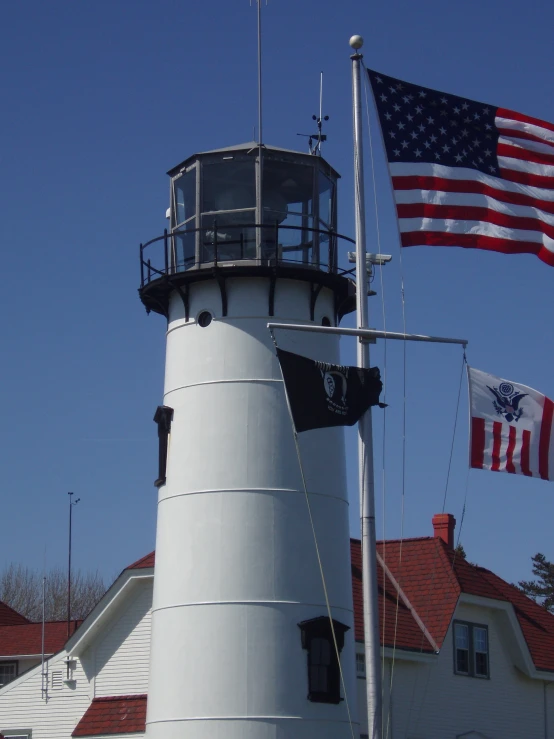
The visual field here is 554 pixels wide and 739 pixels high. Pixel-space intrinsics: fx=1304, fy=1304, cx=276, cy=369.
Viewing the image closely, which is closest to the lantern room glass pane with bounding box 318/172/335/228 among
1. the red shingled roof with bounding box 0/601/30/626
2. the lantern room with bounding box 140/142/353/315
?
the lantern room with bounding box 140/142/353/315

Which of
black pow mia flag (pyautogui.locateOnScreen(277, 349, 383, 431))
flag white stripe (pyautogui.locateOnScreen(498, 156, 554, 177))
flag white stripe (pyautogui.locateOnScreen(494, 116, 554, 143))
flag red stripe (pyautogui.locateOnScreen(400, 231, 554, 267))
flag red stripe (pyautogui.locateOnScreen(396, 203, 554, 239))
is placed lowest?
black pow mia flag (pyautogui.locateOnScreen(277, 349, 383, 431))

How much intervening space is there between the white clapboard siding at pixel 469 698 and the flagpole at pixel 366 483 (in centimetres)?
1059

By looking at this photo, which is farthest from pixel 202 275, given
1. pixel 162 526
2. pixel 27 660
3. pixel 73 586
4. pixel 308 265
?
pixel 73 586

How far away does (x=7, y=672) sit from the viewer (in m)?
35.6

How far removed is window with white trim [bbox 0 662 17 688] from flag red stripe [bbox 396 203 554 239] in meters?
23.3

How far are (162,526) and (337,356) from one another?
413cm

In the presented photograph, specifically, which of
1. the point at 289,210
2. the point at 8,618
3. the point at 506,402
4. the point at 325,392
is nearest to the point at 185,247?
the point at 289,210

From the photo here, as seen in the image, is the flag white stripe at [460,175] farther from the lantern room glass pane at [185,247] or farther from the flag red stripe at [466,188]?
the lantern room glass pane at [185,247]

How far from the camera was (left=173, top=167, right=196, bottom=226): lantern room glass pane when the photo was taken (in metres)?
21.9

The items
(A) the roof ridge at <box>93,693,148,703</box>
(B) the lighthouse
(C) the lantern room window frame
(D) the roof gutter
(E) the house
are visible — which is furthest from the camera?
(D) the roof gutter

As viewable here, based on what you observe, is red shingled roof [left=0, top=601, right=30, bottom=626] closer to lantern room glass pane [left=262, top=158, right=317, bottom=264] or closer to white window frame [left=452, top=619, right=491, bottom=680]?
white window frame [left=452, top=619, right=491, bottom=680]

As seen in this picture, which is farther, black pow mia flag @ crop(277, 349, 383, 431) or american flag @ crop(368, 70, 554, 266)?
american flag @ crop(368, 70, 554, 266)

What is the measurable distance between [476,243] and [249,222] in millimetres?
5732

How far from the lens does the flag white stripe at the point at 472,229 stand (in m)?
16.2
